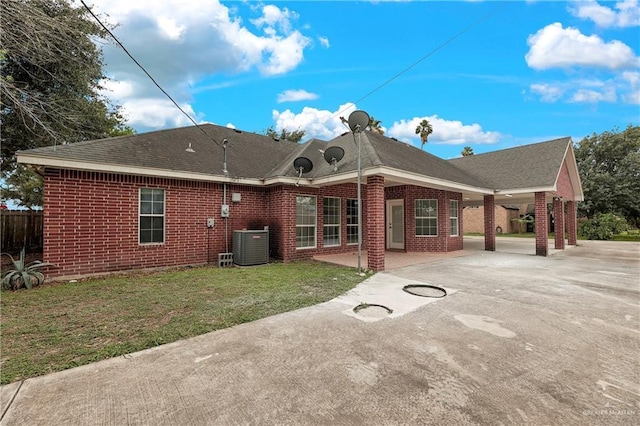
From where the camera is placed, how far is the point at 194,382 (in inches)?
99.7

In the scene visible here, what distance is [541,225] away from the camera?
38.1 feet

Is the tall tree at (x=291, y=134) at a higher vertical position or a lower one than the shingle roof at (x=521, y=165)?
higher

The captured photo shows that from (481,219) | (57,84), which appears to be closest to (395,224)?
(57,84)

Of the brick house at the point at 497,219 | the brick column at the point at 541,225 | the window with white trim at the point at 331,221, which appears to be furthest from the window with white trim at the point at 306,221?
the brick house at the point at 497,219

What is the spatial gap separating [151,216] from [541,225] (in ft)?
49.1

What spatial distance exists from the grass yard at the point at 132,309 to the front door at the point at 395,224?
6.35 meters

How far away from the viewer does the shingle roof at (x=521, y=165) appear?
12.0 m

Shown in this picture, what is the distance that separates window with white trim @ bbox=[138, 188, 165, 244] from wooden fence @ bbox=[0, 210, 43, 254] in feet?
20.6

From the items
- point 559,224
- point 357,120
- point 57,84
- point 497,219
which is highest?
point 57,84

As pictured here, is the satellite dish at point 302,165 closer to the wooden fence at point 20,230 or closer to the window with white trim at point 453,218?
the window with white trim at point 453,218

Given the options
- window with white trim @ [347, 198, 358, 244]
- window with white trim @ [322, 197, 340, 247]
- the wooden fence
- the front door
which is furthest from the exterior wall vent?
the wooden fence

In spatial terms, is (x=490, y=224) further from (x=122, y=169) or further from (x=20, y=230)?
(x=20, y=230)

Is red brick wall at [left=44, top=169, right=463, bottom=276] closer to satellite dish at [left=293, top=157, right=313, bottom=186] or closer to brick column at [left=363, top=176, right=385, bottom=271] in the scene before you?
brick column at [left=363, top=176, right=385, bottom=271]

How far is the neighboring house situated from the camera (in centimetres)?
674
